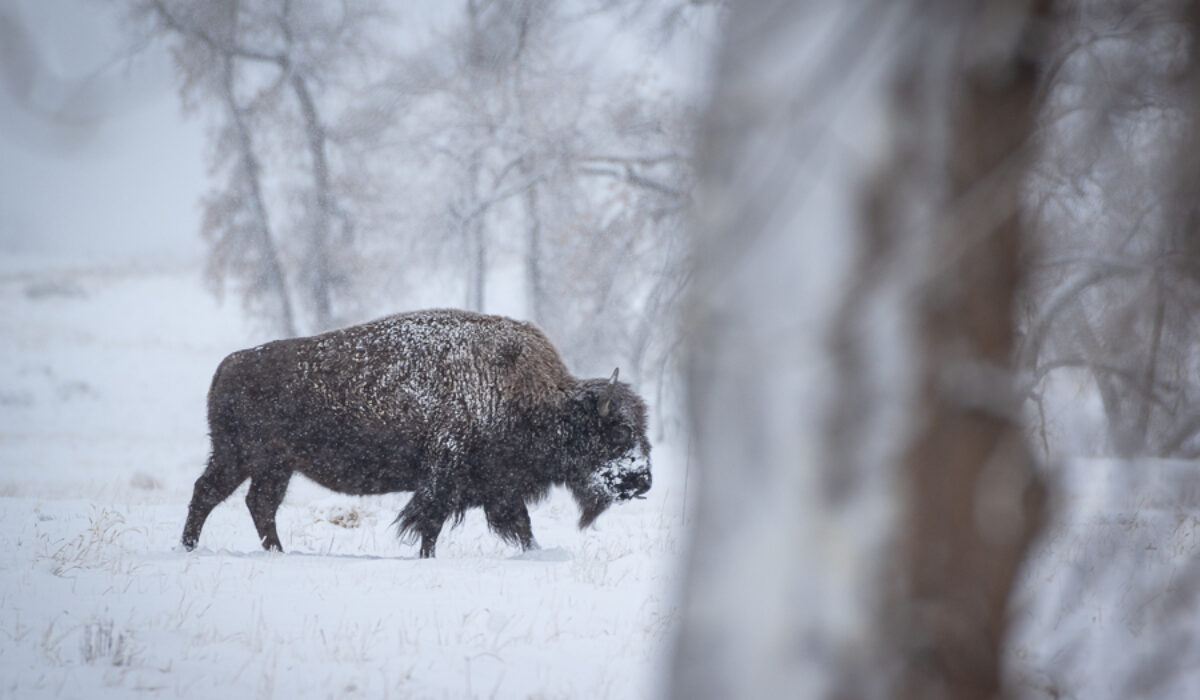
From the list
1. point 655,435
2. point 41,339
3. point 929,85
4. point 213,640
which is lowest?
point 213,640

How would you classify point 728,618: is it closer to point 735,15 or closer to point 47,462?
point 735,15

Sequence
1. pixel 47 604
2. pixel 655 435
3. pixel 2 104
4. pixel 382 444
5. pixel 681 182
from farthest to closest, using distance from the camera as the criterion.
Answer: pixel 655 435
pixel 681 182
pixel 382 444
pixel 47 604
pixel 2 104

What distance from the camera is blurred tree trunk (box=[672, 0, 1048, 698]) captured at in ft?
3.84

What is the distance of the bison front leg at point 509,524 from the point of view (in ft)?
23.5

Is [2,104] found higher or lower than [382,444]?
higher

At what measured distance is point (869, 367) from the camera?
1.21 metres

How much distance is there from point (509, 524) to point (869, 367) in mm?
6248

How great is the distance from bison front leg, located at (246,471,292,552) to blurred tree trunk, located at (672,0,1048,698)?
6467 mm

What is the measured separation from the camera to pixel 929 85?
47.4 inches

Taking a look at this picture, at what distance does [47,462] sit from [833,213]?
18.1 m

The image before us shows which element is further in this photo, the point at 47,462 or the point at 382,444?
the point at 47,462

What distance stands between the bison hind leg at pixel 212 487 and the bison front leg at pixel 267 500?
151mm

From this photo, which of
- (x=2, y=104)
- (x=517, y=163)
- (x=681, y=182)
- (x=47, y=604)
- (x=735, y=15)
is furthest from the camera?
(x=517, y=163)

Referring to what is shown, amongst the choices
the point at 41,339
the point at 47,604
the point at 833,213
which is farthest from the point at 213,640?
the point at 41,339
